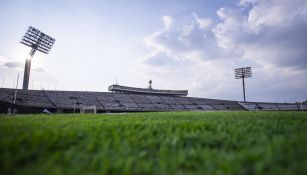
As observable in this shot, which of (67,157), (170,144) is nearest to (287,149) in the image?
(170,144)

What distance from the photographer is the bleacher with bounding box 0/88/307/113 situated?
36.2m

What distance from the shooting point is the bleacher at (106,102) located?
3619 cm

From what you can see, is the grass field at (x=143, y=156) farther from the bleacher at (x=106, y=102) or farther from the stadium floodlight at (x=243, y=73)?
the stadium floodlight at (x=243, y=73)

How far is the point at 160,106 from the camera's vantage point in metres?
51.2

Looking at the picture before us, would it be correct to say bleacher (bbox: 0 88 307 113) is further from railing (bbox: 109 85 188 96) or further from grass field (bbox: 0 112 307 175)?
grass field (bbox: 0 112 307 175)

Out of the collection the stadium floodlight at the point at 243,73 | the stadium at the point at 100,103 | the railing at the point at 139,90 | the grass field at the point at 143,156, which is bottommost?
the grass field at the point at 143,156

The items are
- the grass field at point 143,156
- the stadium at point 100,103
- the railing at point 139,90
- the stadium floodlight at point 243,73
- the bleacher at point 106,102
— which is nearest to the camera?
the grass field at point 143,156

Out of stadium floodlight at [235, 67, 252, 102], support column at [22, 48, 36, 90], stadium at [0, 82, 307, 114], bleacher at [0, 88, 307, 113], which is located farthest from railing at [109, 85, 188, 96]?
support column at [22, 48, 36, 90]

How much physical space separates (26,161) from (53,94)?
45.3 meters

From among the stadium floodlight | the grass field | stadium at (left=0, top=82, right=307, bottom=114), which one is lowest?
the grass field

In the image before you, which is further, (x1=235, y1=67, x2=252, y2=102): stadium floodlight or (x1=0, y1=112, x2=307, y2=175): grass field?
(x1=235, y1=67, x2=252, y2=102): stadium floodlight

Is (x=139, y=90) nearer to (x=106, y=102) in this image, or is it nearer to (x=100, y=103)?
(x=106, y=102)

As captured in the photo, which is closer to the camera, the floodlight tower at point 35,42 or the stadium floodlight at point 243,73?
the floodlight tower at point 35,42

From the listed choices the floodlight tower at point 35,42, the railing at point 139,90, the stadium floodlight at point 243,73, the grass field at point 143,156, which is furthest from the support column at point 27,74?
the stadium floodlight at point 243,73
